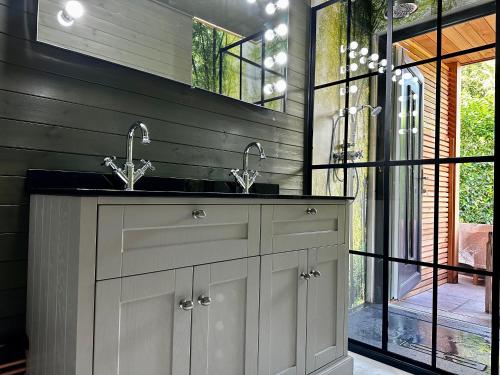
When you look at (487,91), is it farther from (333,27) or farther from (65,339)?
(65,339)

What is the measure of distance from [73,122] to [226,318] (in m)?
1.07

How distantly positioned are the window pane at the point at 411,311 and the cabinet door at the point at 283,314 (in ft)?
2.71

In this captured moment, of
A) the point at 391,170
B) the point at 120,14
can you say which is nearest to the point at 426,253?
the point at 391,170

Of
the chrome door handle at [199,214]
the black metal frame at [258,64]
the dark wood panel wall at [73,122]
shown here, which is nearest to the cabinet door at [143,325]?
the chrome door handle at [199,214]

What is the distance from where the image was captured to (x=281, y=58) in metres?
2.56

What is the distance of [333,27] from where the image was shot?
2697 mm

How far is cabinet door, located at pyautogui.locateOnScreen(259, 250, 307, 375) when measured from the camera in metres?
1.53

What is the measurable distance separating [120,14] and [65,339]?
4.73ft

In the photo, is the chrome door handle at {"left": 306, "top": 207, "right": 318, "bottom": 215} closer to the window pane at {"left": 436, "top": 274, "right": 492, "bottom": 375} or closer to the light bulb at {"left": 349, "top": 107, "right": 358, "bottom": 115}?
the window pane at {"left": 436, "top": 274, "right": 492, "bottom": 375}

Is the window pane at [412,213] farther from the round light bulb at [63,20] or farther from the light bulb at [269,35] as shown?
the round light bulb at [63,20]

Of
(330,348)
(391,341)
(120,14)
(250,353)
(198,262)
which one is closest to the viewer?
(198,262)

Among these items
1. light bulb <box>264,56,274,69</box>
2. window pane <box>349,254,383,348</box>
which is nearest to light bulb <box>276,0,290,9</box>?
light bulb <box>264,56,274,69</box>

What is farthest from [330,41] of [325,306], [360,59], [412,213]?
[325,306]

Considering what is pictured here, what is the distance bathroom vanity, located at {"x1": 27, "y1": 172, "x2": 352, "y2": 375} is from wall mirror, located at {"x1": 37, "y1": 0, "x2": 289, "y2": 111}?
30.3 inches
